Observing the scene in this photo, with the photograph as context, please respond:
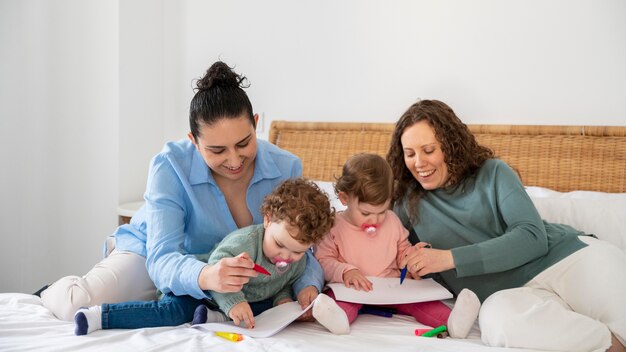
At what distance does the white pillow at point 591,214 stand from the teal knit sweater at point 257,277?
929 mm

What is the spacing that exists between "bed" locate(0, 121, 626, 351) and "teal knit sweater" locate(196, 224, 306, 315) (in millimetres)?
121

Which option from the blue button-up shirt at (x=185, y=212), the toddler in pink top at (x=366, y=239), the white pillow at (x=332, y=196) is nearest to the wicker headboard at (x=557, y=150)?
the white pillow at (x=332, y=196)

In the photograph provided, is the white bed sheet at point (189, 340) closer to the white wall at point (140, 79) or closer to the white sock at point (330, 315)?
the white sock at point (330, 315)

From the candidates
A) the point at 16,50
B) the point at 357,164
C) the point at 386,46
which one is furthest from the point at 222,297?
the point at 16,50

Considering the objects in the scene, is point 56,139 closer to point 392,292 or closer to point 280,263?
point 280,263

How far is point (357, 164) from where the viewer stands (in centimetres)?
183

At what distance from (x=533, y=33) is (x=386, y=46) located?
2.27ft

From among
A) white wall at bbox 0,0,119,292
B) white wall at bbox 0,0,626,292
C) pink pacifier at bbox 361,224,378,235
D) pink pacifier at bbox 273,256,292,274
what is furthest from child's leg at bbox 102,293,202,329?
white wall at bbox 0,0,119,292

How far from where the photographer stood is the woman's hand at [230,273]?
1461mm

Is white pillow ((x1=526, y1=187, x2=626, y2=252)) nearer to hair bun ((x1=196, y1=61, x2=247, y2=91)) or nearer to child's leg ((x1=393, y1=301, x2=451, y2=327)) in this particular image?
child's leg ((x1=393, y1=301, x2=451, y2=327))

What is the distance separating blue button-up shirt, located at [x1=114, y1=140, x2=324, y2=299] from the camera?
5.48 feet

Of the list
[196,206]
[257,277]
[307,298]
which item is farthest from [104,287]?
[307,298]

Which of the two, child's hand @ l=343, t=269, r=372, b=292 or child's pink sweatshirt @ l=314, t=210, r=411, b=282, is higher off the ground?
child's pink sweatshirt @ l=314, t=210, r=411, b=282

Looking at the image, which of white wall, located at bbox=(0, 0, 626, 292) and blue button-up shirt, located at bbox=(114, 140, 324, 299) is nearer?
blue button-up shirt, located at bbox=(114, 140, 324, 299)
